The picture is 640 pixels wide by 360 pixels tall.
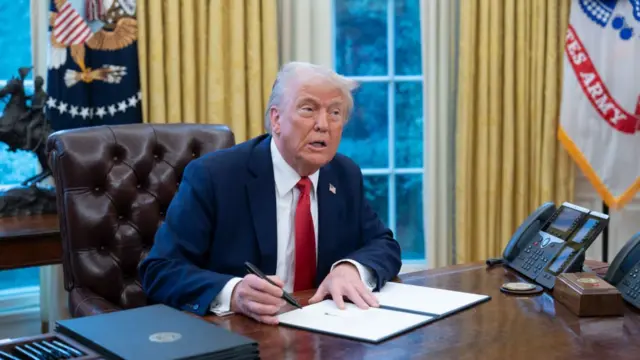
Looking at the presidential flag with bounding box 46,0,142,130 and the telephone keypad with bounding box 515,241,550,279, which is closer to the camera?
the telephone keypad with bounding box 515,241,550,279

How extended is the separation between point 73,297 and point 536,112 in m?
2.60

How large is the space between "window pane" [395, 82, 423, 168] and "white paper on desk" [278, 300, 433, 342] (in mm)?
2644

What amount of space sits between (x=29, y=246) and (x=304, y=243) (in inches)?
47.7

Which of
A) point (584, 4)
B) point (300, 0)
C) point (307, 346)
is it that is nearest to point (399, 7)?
point (300, 0)

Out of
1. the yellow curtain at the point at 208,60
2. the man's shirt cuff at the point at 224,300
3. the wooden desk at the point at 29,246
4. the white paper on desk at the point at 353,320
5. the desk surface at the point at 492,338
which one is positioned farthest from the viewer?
the yellow curtain at the point at 208,60

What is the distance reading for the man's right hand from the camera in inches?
63.8

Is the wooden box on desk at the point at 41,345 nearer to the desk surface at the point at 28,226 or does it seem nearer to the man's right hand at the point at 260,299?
the man's right hand at the point at 260,299

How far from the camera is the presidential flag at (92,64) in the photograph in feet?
11.2

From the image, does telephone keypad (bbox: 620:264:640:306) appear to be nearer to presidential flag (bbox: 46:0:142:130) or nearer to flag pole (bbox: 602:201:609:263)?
presidential flag (bbox: 46:0:142:130)

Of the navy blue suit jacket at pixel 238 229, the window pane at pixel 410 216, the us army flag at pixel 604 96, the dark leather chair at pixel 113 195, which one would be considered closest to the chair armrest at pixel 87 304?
the dark leather chair at pixel 113 195

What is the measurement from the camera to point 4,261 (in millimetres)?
2803

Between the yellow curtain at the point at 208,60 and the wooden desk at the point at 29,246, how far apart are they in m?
0.87

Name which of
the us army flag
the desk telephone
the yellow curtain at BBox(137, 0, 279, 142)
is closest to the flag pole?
the us army flag

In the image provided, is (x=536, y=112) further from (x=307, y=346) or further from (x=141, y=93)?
(x=307, y=346)
